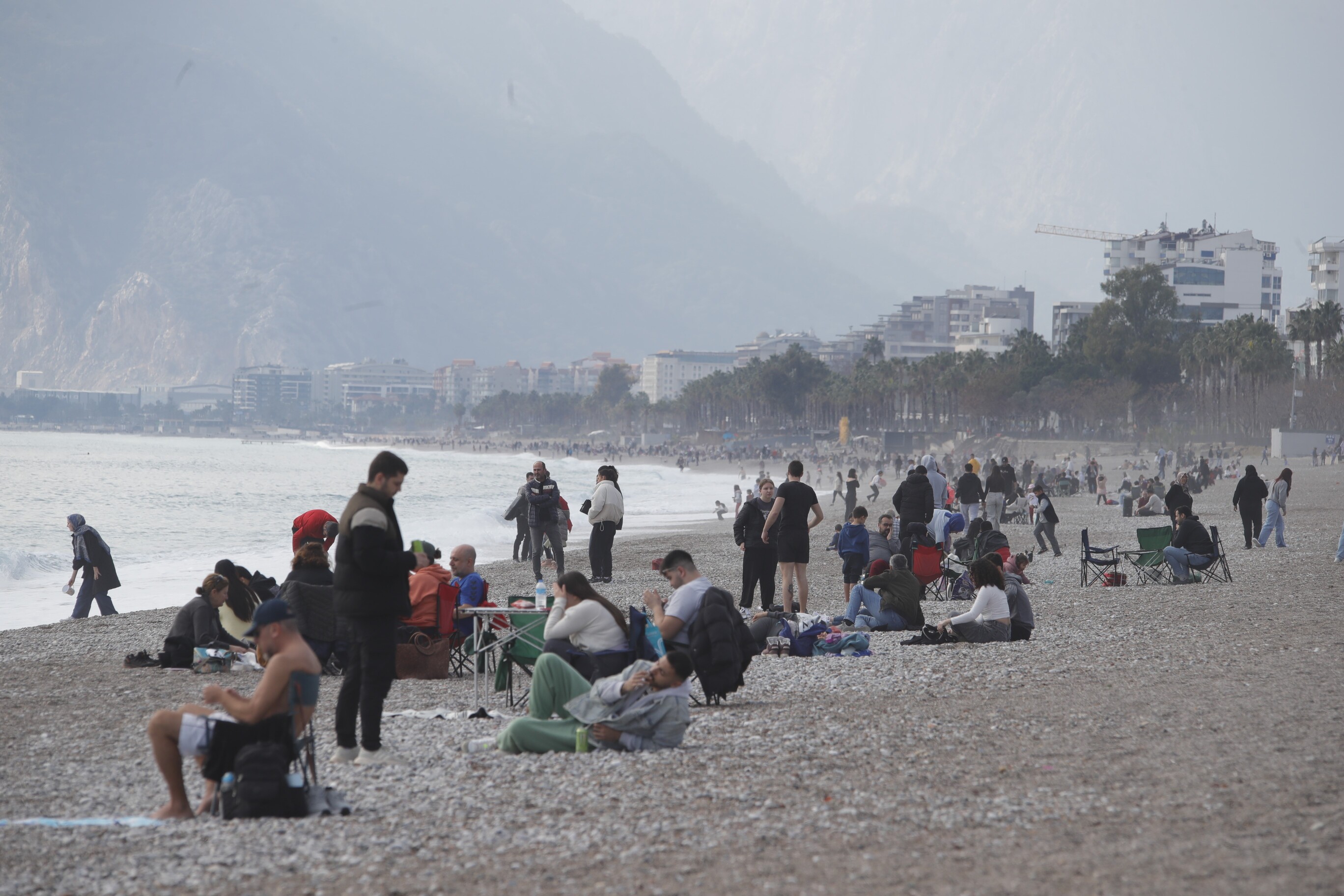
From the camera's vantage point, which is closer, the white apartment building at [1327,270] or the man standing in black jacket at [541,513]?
the man standing in black jacket at [541,513]

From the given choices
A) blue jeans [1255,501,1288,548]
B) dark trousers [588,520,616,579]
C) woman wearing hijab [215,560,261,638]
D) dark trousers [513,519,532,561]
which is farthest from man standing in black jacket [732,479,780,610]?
blue jeans [1255,501,1288,548]

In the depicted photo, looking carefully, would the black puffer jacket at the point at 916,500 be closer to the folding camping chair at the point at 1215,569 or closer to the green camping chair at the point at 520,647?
the folding camping chair at the point at 1215,569

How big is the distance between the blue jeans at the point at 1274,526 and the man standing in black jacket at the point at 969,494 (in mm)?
4533

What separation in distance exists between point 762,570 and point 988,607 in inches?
93.0

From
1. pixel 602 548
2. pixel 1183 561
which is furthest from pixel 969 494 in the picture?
pixel 602 548

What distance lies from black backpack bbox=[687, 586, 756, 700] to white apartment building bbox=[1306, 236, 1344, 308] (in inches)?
4491

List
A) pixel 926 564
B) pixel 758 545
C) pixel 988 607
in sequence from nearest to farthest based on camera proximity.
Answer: pixel 988 607 → pixel 758 545 → pixel 926 564

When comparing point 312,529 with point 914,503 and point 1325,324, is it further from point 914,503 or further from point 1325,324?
point 1325,324

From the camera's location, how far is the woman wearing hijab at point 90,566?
1356 centimetres

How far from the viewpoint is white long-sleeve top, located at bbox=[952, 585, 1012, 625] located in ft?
34.3

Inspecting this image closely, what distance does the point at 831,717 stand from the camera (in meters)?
7.43

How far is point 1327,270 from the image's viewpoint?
109375mm

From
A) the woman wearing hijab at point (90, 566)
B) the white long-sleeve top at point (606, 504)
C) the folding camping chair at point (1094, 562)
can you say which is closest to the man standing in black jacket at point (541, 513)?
the white long-sleeve top at point (606, 504)

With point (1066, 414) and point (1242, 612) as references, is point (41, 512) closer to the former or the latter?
point (1242, 612)
